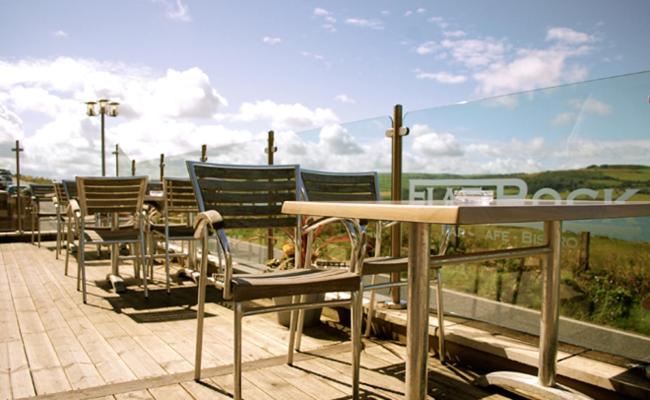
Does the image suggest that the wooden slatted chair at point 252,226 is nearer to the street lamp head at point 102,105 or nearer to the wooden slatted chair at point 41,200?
the wooden slatted chair at point 41,200

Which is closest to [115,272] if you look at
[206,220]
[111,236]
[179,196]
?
[111,236]

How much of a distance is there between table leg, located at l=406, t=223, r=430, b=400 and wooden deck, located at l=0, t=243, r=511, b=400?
2.40 ft

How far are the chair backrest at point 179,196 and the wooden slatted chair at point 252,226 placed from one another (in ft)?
7.81

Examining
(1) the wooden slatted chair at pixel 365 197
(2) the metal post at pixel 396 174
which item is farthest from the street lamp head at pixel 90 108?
(1) the wooden slatted chair at pixel 365 197

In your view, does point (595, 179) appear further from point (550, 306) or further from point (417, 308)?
point (417, 308)

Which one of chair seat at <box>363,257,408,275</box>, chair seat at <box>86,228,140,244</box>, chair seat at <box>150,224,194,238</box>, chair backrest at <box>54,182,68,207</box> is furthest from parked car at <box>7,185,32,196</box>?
chair seat at <box>363,257,408,275</box>

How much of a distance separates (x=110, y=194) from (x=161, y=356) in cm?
186

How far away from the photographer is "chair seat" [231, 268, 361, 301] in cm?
166

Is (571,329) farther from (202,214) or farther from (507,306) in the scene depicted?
(202,214)

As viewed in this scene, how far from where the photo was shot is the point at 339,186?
8.80ft

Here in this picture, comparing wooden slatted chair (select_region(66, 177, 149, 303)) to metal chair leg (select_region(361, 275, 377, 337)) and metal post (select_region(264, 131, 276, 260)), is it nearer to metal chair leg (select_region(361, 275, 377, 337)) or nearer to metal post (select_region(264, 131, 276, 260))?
metal post (select_region(264, 131, 276, 260))

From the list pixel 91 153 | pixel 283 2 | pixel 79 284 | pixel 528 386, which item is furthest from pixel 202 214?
pixel 91 153

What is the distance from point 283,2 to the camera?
513cm

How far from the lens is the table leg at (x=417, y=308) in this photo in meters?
1.37
